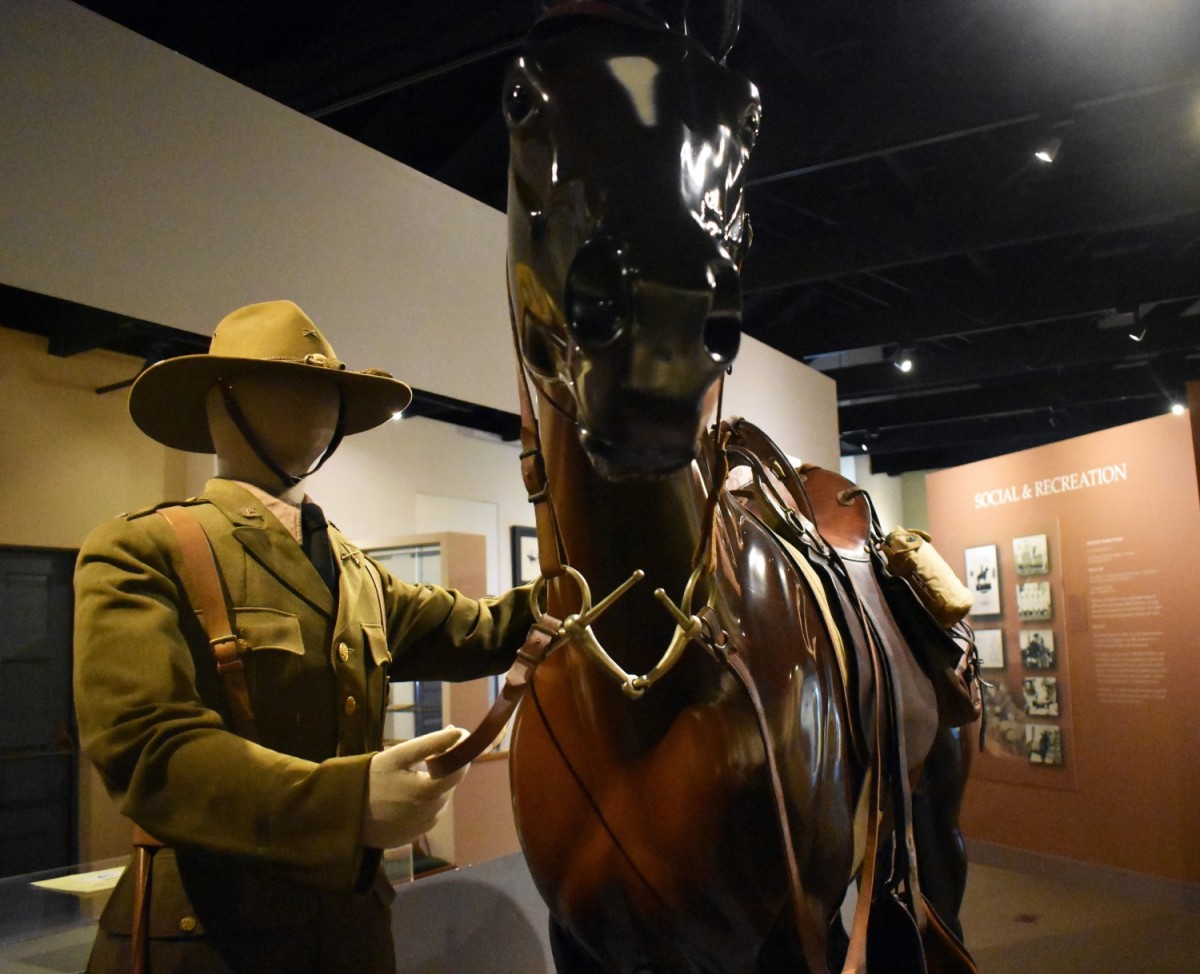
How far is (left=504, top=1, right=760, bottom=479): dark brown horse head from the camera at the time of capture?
35.4 inches

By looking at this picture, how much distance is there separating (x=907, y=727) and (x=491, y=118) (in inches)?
134

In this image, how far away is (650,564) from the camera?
113cm

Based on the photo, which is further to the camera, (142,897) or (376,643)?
(376,643)

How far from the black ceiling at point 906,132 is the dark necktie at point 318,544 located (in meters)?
2.28

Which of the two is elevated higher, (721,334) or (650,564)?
(721,334)

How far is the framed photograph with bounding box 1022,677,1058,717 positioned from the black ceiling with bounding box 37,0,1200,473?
233 centimetres

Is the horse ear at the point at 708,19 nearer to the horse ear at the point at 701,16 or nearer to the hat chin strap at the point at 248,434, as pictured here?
the horse ear at the point at 701,16

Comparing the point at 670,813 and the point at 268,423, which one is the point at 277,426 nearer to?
the point at 268,423

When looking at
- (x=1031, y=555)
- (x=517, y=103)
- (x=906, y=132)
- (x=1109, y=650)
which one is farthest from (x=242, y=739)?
(x=1031, y=555)

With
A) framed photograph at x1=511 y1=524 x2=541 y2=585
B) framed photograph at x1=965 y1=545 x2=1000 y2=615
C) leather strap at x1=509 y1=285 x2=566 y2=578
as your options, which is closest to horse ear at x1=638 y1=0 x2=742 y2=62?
leather strap at x1=509 y1=285 x2=566 y2=578

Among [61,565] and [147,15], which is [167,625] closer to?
[61,565]

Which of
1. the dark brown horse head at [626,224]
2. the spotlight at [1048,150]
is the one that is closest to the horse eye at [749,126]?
the dark brown horse head at [626,224]

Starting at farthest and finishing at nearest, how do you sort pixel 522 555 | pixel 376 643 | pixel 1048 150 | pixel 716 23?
pixel 522 555, pixel 1048 150, pixel 376 643, pixel 716 23

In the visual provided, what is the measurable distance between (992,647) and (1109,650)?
2.90ft
